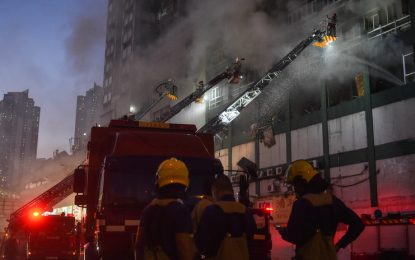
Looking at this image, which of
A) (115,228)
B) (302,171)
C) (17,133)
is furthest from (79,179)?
(17,133)

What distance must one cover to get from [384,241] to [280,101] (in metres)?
9.27

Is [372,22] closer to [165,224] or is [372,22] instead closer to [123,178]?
[123,178]

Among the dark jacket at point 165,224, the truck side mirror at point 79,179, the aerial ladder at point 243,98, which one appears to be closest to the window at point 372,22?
the aerial ladder at point 243,98

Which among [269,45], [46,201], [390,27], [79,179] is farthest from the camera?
[269,45]

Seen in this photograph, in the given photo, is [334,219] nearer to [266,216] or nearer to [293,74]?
[266,216]

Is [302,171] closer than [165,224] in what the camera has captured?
No

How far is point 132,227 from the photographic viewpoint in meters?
6.41

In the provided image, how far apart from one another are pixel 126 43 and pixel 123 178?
194 feet

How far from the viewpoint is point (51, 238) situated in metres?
15.9

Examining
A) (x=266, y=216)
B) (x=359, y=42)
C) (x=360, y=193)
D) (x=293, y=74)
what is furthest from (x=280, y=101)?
(x=266, y=216)

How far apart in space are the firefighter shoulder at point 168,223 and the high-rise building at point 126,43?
4404cm

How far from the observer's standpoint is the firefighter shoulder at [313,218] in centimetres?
351

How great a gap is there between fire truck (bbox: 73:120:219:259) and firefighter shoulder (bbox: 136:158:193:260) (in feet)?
10.0

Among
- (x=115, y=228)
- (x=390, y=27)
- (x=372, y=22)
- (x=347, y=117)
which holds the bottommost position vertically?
(x=115, y=228)
